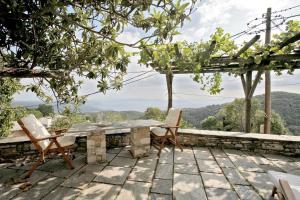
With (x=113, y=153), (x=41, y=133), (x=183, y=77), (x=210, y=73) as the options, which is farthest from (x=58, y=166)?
(x=210, y=73)

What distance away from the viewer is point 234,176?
315 cm

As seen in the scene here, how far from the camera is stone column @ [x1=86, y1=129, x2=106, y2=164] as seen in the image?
142 inches

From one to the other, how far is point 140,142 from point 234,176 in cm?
176

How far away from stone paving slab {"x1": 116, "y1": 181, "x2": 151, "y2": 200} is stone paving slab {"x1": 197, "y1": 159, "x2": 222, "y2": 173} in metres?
1.13

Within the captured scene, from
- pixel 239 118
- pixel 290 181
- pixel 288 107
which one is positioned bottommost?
pixel 239 118

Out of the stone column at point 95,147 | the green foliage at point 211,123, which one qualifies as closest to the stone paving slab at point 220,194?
the stone column at point 95,147

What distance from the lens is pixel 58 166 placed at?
3467mm

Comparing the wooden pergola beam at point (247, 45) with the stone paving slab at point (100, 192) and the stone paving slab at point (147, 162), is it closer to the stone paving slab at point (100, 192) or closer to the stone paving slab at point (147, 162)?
the stone paving slab at point (147, 162)

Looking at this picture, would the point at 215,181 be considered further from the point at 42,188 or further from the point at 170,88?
the point at 170,88

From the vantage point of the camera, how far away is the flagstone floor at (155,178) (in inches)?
101

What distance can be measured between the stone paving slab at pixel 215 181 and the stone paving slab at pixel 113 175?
120 centimetres

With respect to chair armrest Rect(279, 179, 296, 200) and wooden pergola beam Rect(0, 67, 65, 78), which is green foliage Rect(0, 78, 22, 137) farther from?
chair armrest Rect(279, 179, 296, 200)

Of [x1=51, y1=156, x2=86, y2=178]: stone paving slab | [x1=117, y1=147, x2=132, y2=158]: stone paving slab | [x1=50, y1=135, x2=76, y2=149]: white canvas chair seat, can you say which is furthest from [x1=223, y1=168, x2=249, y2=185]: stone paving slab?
[x1=50, y1=135, x2=76, y2=149]: white canvas chair seat

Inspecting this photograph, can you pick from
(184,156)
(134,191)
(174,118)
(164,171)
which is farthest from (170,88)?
(134,191)
